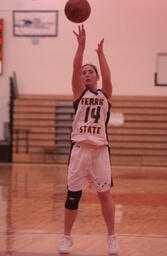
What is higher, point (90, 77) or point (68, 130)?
point (90, 77)

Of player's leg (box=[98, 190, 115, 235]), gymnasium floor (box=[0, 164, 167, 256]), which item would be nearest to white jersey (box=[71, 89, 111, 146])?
player's leg (box=[98, 190, 115, 235])

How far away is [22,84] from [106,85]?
36.4 feet

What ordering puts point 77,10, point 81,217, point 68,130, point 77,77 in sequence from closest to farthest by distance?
1. point 77,77
2. point 77,10
3. point 81,217
4. point 68,130

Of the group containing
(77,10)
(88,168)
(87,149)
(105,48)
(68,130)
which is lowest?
(68,130)

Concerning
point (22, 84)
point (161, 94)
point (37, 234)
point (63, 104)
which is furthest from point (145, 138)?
point (37, 234)

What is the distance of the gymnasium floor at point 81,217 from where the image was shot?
4863 mm

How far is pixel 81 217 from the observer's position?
21.9ft

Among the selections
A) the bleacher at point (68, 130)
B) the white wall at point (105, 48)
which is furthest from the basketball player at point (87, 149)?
the white wall at point (105, 48)

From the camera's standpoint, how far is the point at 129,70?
15344 mm

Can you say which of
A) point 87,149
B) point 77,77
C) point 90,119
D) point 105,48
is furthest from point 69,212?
point 105,48

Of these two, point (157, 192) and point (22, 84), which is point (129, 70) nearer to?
point (22, 84)

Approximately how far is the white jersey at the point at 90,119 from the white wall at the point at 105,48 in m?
10.6

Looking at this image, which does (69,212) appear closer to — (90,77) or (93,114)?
(93,114)

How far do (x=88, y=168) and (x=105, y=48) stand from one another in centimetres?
1093
